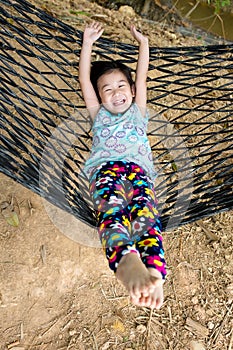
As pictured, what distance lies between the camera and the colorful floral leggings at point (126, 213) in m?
1.38

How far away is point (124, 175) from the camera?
1655mm

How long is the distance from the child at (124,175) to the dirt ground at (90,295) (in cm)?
48

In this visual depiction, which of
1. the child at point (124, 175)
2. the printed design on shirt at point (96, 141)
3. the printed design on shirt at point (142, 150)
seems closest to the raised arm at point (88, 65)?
the child at point (124, 175)

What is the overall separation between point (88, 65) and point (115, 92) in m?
0.12

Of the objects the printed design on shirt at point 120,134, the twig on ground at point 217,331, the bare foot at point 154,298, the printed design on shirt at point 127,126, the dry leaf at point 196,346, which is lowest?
the dry leaf at point 196,346

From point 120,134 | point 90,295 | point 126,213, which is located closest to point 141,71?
point 120,134

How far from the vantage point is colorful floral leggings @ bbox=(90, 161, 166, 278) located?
138 cm

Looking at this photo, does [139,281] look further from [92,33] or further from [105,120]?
[92,33]

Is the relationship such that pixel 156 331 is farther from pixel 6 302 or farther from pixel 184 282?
pixel 6 302

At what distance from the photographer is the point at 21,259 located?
80.7 inches

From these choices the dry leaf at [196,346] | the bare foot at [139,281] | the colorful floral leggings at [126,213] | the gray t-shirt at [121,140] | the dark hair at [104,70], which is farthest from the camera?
the dry leaf at [196,346]

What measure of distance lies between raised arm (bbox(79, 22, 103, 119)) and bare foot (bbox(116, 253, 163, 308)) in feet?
2.22

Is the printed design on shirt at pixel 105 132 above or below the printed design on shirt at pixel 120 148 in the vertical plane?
above

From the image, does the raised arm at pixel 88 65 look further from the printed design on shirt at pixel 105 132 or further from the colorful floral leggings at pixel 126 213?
the colorful floral leggings at pixel 126 213
